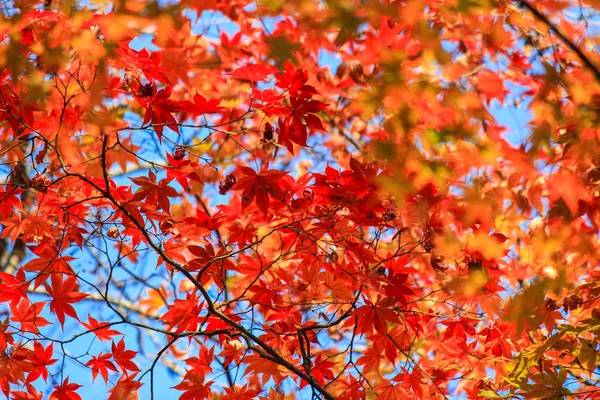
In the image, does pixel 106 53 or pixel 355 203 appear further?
pixel 355 203

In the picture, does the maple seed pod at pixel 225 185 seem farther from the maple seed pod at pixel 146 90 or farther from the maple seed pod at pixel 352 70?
the maple seed pod at pixel 352 70

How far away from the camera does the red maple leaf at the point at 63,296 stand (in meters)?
2.16

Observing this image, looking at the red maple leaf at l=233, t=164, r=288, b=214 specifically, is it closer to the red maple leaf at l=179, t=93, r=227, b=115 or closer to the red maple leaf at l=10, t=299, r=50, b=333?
the red maple leaf at l=179, t=93, r=227, b=115

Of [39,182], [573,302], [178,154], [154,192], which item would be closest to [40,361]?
[39,182]

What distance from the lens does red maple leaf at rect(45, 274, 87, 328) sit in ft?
7.10

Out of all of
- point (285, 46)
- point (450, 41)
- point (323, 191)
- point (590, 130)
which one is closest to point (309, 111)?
point (323, 191)

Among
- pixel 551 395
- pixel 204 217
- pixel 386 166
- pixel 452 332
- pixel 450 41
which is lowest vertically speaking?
pixel 551 395

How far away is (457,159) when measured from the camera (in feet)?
7.49

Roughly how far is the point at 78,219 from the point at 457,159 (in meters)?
1.46

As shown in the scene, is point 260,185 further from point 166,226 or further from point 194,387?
point 194,387

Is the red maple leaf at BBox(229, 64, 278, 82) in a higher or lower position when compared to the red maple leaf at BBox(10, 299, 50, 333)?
higher

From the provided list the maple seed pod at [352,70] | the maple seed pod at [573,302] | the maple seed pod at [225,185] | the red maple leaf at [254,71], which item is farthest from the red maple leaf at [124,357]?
the maple seed pod at [352,70]

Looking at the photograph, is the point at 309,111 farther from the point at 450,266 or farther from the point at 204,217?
the point at 450,266

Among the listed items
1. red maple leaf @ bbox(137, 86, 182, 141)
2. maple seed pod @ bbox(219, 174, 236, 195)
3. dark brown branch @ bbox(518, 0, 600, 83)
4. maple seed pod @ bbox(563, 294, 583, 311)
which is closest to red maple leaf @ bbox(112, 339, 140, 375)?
maple seed pod @ bbox(219, 174, 236, 195)
